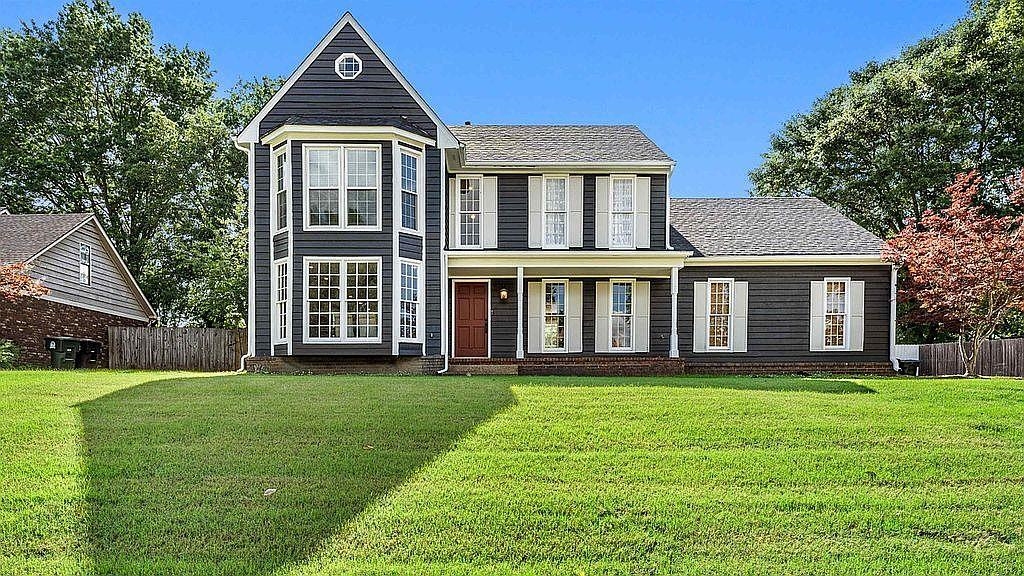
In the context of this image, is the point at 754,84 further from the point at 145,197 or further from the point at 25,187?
the point at 25,187

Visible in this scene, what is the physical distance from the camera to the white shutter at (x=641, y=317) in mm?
18938

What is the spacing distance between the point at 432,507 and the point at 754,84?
25.9m

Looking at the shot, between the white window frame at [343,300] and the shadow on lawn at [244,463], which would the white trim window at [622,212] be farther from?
the shadow on lawn at [244,463]

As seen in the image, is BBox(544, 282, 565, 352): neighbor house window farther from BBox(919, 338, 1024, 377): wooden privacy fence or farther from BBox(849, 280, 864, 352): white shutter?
BBox(919, 338, 1024, 377): wooden privacy fence

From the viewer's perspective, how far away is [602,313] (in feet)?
62.3

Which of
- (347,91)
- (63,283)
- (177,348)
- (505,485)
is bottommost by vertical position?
(177,348)

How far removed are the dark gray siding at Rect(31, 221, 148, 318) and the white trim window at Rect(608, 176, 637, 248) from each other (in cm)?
1533

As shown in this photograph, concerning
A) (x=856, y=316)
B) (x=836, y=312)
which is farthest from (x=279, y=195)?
(x=856, y=316)

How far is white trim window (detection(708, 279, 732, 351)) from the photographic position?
19.2m

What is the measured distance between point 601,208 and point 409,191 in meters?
4.79

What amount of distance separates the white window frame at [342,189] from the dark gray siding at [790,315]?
775 centimetres

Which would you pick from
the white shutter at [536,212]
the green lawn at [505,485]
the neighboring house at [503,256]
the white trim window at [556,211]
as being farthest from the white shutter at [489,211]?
the green lawn at [505,485]

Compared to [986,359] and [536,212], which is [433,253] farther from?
[986,359]

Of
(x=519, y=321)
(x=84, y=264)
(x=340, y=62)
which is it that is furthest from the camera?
(x=84, y=264)
